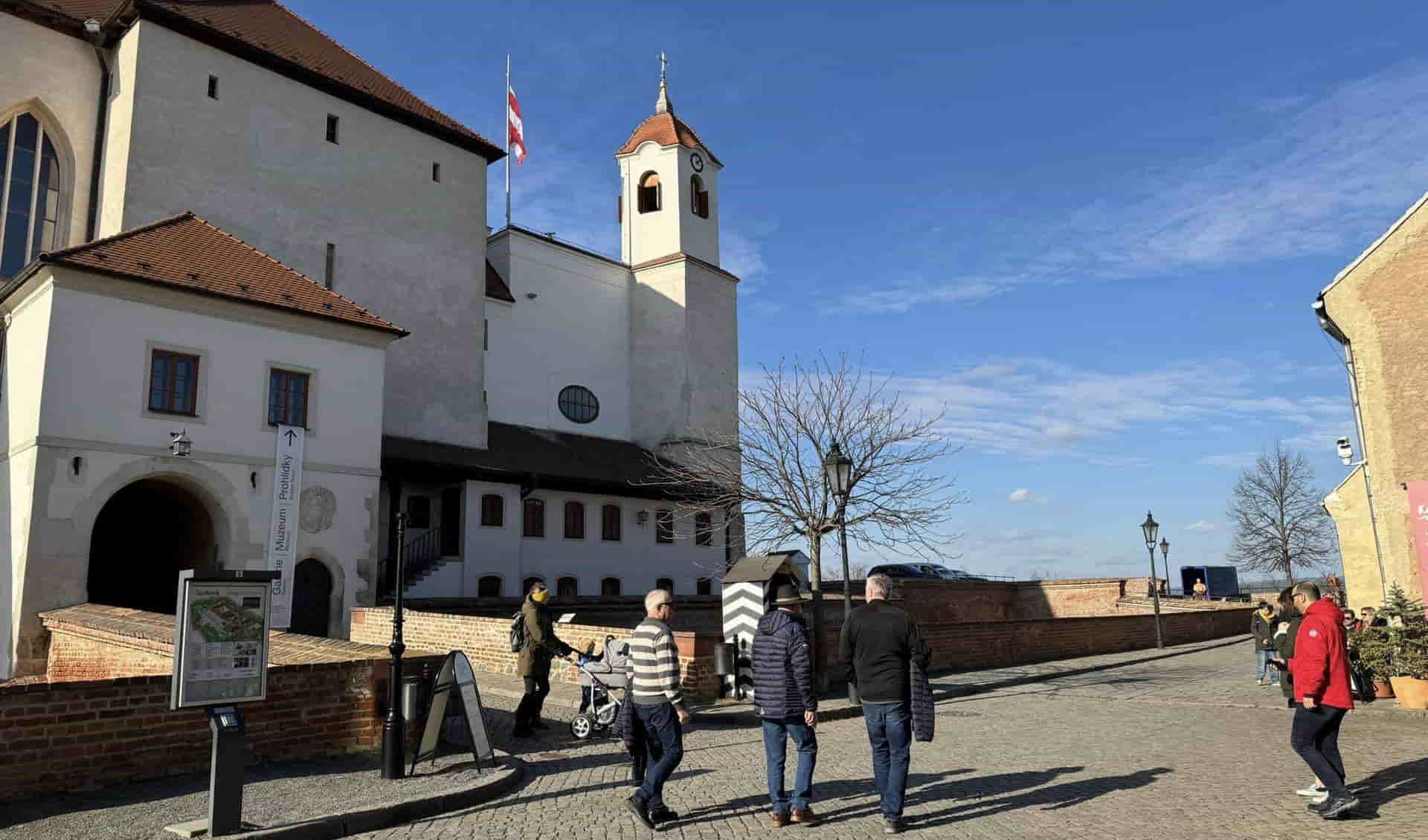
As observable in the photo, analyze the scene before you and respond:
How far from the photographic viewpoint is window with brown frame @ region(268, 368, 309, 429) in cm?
2198

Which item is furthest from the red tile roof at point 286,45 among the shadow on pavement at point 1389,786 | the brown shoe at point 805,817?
the shadow on pavement at point 1389,786

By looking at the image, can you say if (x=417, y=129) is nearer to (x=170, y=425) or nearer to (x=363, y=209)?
(x=363, y=209)

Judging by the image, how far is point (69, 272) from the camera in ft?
63.3

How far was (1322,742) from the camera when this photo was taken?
25.2 feet

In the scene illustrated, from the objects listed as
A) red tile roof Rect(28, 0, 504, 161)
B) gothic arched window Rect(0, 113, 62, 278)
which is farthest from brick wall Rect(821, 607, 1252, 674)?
gothic arched window Rect(0, 113, 62, 278)

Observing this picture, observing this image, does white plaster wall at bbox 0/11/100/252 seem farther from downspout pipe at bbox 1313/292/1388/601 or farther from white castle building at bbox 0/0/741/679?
downspout pipe at bbox 1313/292/1388/601

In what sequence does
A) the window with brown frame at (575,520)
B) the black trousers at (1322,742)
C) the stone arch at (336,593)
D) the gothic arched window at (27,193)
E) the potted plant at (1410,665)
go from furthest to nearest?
the window with brown frame at (575,520), the gothic arched window at (27,193), the stone arch at (336,593), the potted plant at (1410,665), the black trousers at (1322,742)

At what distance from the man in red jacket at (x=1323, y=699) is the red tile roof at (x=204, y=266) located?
2082 centimetres

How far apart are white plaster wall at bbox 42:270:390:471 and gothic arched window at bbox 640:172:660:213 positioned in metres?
23.0

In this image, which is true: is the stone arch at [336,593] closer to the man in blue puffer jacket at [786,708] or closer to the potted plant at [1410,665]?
the man in blue puffer jacket at [786,708]

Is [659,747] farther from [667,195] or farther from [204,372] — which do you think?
[667,195]

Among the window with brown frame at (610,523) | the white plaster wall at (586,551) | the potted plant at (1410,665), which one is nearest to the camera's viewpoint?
the potted plant at (1410,665)

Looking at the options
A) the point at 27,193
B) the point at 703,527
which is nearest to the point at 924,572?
the point at 703,527

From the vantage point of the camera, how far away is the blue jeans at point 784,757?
736cm
